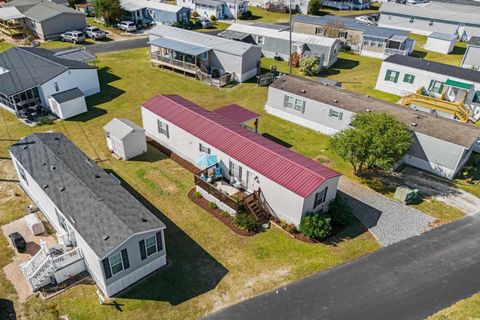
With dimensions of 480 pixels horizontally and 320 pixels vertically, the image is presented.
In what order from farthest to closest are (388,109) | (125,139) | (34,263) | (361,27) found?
(361,27) → (388,109) → (125,139) → (34,263)

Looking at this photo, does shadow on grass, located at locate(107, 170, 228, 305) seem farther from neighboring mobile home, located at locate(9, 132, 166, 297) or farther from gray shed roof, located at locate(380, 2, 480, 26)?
gray shed roof, located at locate(380, 2, 480, 26)

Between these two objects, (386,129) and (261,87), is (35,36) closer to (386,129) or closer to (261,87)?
(261,87)

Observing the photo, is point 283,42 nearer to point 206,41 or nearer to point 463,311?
point 206,41

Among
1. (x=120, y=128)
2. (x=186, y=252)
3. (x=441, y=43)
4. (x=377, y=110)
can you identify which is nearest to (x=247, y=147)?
(x=186, y=252)

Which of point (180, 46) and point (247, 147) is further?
point (180, 46)

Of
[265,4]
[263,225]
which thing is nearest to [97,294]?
[263,225]

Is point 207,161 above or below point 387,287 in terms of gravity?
above

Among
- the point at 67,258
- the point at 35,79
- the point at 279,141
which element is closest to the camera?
the point at 67,258
